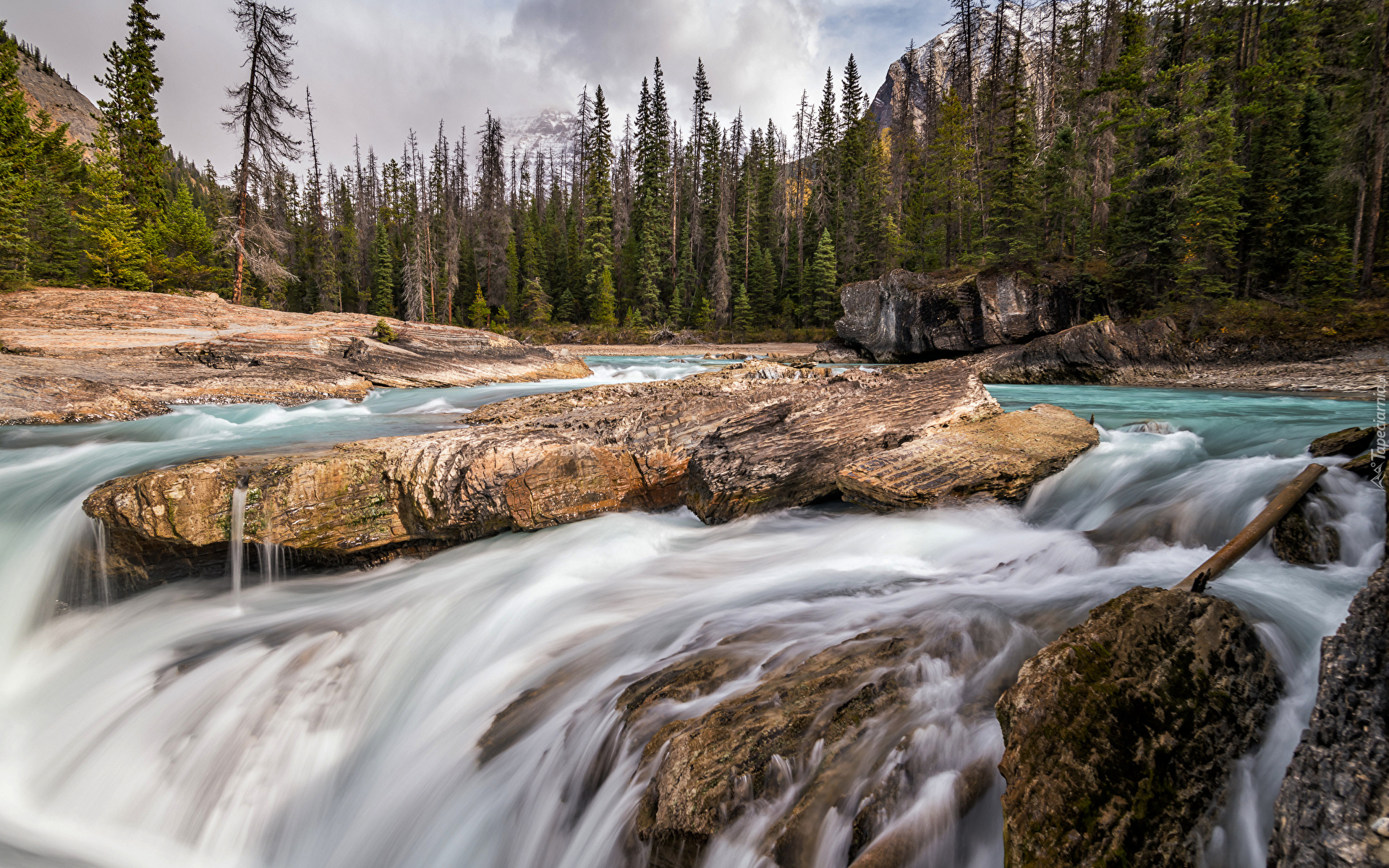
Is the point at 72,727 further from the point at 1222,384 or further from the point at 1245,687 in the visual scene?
the point at 1222,384


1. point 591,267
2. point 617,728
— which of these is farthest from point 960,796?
point 591,267

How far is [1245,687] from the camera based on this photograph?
93.7 inches

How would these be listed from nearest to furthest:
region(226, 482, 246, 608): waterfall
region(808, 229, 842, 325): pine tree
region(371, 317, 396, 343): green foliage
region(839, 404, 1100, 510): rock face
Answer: region(226, 482, 246, 608): waterfall, region(839, 404, 1100, 510): rock face, region(371, 317, 396, 343): green foliage, region(808, 229, 842, 325): pine tree

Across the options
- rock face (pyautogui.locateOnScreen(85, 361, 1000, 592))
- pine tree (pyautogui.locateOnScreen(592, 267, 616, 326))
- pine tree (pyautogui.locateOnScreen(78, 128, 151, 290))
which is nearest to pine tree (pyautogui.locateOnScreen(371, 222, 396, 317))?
pine tree (pyautogui.locateOnScreen(592, 267, 616, 326))

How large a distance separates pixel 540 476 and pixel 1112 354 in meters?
19.4

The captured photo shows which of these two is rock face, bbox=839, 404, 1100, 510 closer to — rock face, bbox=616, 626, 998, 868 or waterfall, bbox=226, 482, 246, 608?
rock face, bbox=616, 626, 998, 868

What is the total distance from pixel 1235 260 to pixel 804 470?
22.9m

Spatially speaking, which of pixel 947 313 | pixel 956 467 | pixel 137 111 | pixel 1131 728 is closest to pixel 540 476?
pixel 956 467

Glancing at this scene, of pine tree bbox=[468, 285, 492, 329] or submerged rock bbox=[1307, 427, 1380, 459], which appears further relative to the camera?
pine tree bbox=[468, 285, 492, 329]

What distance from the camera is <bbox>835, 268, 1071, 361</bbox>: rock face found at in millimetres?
23062

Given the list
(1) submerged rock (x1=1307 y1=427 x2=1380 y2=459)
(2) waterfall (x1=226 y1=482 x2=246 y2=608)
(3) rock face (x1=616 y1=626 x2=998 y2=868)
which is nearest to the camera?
(3) rock face (x1=616 y1=626 x2=998 y2=868)

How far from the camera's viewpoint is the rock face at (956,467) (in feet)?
18.7

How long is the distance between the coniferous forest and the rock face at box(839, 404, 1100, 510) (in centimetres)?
1733

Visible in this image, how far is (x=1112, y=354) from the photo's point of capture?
18047 mm
